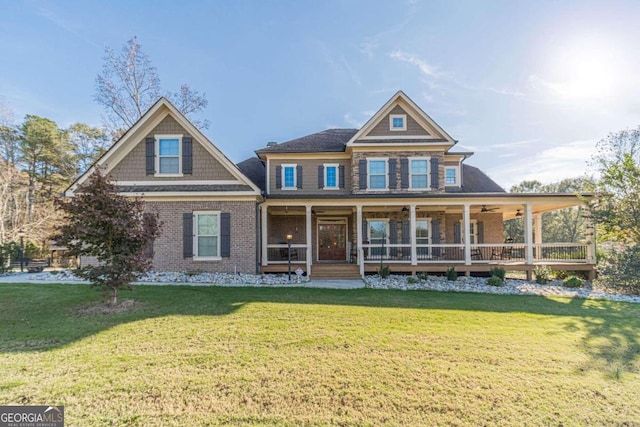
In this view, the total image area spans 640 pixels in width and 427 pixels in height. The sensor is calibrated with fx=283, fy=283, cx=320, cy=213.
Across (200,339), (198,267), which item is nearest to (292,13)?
(198,267)

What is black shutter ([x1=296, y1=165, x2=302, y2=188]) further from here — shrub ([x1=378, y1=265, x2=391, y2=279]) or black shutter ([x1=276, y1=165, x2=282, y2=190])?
shrub ([x1=378, y1=265, x2=391, y2=279])

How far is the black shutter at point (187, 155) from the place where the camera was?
467 inches

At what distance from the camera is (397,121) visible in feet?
47.5

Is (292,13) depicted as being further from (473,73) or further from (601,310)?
(601,310)

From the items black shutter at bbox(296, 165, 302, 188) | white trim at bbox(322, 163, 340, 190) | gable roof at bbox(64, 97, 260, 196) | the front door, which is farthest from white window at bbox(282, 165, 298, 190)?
gable roof at bbox(64, 97, 260, 196)

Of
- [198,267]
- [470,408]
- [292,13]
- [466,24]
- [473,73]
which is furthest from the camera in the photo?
[292,13]

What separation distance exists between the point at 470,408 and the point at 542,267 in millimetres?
12105

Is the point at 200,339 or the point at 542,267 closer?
the point at 200,339

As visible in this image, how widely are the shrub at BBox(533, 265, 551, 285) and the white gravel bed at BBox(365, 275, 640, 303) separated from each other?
212 mm

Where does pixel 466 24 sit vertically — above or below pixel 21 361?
above

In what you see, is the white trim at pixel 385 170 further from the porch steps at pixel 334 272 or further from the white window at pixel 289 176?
the porch steps at pixel 334 272

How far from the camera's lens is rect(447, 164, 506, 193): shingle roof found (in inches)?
613

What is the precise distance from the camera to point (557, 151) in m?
24.2

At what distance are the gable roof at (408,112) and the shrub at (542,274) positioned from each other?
22.3 ft
